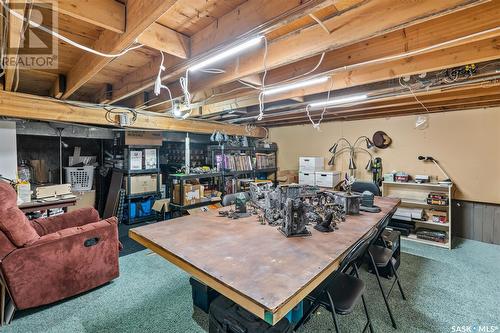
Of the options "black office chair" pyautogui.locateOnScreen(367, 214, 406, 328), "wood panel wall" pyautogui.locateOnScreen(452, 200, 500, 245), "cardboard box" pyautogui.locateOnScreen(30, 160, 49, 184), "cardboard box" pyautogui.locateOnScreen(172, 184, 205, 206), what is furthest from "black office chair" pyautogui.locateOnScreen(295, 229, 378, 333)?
"cardboard box" pyautogui.locateOnScreen(30, 160, 49, 184)

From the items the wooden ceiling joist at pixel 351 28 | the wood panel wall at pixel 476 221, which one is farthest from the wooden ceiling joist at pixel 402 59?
the wood panel wall at pixel 476 221

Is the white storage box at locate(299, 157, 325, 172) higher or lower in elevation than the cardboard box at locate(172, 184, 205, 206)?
higher

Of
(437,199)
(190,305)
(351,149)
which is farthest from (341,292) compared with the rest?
(351,149)

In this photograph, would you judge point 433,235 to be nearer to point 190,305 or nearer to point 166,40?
point 190,305

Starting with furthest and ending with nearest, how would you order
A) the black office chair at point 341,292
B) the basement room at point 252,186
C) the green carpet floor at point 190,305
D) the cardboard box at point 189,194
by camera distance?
1. the cardboard box at point 189,194
2. the green carpet floor at point 190,305
3. the black office chair at point 341,292
4. the basement room at point 252,186

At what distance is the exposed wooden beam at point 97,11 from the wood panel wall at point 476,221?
18.2 feet

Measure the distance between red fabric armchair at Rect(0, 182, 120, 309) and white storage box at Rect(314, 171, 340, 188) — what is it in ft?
13.1

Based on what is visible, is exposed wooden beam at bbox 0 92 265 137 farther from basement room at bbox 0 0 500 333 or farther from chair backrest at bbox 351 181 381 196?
chair backrest at bbox 351 181 381 196

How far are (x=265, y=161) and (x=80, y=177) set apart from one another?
13.4ft

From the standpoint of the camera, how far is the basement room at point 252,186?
1525mm

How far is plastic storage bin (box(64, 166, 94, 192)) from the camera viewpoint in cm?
487

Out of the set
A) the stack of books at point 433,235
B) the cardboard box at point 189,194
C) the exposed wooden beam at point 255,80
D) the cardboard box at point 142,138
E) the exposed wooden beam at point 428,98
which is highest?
the exposed wooden beam at point 255,80

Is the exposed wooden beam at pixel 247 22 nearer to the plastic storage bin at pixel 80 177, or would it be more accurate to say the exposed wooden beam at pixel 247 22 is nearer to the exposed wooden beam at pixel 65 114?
the exposed wooden beam at pixel 65 114

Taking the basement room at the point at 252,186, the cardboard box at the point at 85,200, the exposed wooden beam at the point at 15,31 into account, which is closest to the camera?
the exposed wooden beam at the point at 15,31
